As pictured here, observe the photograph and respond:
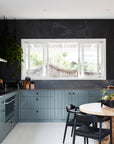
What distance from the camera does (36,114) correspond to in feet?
17.8

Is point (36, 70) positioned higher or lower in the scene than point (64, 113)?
higher

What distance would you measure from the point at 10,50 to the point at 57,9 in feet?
5.56

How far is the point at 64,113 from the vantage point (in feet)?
17.8

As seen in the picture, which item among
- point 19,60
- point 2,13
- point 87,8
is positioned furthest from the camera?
point 19,60

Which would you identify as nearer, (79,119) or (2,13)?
(79,119)

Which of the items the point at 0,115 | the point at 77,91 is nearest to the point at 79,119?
the point at 0,115

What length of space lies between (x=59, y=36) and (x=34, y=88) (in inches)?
66.1

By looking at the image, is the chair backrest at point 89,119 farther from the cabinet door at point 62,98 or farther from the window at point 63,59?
the window at point 63,59

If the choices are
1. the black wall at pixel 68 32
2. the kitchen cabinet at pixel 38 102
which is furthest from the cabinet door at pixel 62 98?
the black wall at pixel 68 32

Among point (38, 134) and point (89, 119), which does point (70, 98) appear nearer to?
point (38, 134)

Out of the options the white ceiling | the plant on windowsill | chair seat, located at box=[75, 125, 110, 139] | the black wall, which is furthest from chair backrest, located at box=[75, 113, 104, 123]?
the plant on windowsill

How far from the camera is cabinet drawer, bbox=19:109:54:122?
17.7 feet

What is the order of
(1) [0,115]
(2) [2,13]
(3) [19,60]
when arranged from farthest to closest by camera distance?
(3) [19,60] → (2) [2,13] → (1) [0,115]

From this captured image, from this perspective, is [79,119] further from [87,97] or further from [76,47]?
[76,47]
